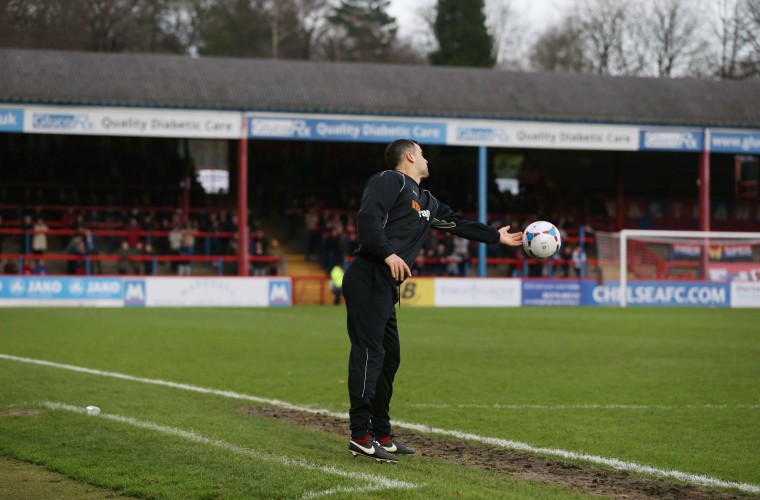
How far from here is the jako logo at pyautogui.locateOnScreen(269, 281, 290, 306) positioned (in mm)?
30531

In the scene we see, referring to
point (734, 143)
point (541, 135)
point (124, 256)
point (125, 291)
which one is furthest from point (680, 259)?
point (124, 256)

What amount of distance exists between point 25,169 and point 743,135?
2460 cm

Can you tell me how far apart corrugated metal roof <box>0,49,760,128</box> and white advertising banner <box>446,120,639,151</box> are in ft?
0.94

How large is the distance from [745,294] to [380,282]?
26.8 metres

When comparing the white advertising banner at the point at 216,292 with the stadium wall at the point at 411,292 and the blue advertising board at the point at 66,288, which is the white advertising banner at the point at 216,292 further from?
the blue advertising board at the point at 66,288

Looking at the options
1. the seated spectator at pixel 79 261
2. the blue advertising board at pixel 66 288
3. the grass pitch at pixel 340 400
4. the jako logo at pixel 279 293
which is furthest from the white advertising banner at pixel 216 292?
the grass pitch at pixel 340 400

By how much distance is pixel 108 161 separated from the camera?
40.4 meters

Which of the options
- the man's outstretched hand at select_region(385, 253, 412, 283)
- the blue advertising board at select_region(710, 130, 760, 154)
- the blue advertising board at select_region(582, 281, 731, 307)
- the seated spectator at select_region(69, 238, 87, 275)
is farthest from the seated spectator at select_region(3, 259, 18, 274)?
the man's outstretched hand at select_region(385, 253, 412, 283)

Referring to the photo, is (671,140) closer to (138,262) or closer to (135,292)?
(138,262)

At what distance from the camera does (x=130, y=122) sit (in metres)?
31.5

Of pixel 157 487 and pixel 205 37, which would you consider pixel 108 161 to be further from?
pixel 157 487

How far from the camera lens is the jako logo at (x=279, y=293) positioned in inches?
→ 1202

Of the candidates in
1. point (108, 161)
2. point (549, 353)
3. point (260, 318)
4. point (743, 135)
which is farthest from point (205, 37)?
point (549, 353)

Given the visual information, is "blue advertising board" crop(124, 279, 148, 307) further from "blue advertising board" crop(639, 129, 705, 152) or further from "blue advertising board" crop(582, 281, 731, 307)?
"blue advertising board" crop(639, 129, 705, 152)
